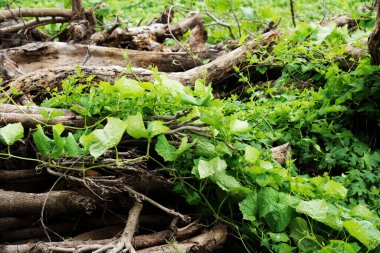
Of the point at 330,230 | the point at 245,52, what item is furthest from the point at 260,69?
the point at 330,230

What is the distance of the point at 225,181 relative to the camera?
266 cm

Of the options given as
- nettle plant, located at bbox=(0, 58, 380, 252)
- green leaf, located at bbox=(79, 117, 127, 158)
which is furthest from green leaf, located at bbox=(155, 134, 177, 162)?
green leaf, located at bbox=(79, 117, 127, 158)

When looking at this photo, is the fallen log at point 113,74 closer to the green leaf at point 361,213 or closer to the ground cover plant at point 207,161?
the ground cover plant at point 207,161

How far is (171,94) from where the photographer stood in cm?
282

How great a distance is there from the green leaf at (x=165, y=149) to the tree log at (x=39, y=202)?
444 millimetres

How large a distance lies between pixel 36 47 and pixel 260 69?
2.12 m

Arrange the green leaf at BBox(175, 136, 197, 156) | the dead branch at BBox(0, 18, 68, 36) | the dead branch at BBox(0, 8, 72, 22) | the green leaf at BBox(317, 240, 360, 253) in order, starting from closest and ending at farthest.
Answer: the green leaf at BBox(317, 240, 360, 253), the green leaf at BBox(175, 136, 197, 156), the dead branch at BBox(0, 18, 68, 36), the dead branch at BBox(0, 8, 72, 22)

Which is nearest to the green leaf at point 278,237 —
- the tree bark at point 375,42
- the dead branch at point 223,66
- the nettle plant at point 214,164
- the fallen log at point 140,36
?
the nettle plant at point 214,164

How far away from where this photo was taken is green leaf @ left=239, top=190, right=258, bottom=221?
8.53 feet

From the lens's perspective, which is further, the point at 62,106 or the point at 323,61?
the point at 323,61

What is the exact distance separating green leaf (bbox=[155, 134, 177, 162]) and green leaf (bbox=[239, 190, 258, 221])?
42cm

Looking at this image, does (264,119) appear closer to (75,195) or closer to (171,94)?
(171,94)

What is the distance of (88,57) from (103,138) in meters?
2.48

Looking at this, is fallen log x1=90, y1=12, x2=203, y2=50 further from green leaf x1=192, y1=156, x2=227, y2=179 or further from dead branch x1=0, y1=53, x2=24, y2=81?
green leaf x1=192, y1=156, x2=227, y2=179
